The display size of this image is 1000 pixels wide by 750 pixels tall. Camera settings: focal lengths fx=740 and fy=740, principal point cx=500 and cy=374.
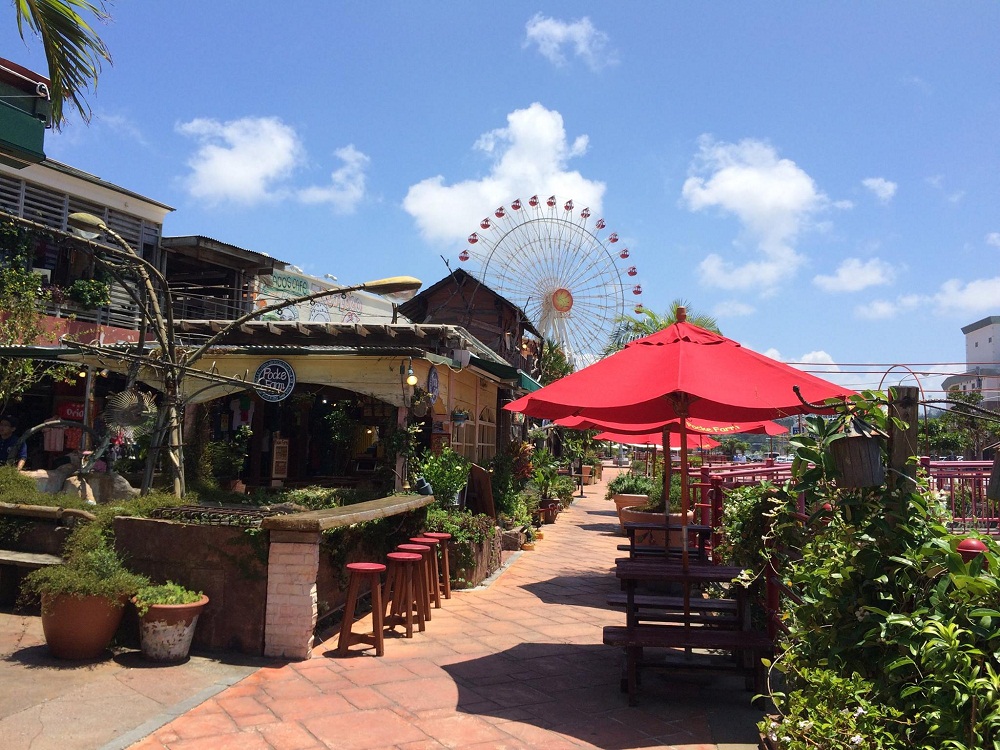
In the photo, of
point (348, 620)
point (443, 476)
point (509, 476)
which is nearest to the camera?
point (348, 620)

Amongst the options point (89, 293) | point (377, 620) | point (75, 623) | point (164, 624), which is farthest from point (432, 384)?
point (89, 293)

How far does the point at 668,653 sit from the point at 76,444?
40.3 ft

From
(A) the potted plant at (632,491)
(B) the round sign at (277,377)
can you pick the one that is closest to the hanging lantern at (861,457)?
(B) the round sign at (277,377)

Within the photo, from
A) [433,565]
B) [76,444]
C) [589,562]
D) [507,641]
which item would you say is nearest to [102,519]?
[433,565]

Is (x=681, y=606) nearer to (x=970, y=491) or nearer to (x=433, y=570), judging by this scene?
(x=433, y=570)

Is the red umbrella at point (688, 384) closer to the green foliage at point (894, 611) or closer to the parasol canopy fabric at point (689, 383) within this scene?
the parasol canopy fabric at point (689, 383)

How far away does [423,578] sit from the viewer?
682cm

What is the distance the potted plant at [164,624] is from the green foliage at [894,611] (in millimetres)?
4094

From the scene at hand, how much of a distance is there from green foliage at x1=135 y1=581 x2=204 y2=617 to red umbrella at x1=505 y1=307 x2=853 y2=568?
280cm

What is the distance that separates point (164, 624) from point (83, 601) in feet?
1.83

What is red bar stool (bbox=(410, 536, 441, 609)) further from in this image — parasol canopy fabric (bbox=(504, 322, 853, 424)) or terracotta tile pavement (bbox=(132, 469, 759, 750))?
parasol canopy fabric (bbox=(504, 322, 853, 424))

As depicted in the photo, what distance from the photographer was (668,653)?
5.88m

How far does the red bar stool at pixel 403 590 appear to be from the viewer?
20.9ft

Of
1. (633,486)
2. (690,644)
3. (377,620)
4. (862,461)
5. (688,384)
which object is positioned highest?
(688,384)
